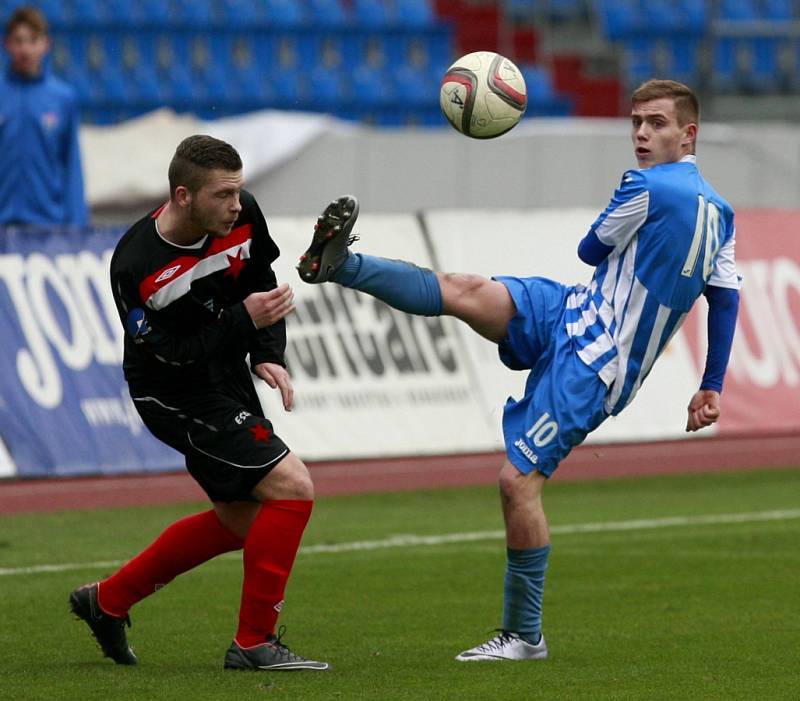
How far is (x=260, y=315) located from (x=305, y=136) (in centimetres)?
885

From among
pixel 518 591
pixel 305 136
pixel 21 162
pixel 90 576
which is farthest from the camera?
pixel 305 136

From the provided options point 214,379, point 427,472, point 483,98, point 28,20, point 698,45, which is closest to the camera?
point 214,379

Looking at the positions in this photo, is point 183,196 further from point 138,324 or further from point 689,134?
point 689,134

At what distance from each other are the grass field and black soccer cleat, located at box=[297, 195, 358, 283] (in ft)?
4.78

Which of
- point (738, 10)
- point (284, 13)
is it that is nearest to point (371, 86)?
point (284, 13)

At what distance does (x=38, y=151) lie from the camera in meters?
11.9

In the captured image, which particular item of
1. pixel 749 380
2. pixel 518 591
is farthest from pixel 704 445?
pixel 518 591

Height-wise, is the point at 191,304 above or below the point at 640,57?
above

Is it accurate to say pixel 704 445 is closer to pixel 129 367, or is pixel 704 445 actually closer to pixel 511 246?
pixel 511 246

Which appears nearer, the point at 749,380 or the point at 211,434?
the point at 211,434

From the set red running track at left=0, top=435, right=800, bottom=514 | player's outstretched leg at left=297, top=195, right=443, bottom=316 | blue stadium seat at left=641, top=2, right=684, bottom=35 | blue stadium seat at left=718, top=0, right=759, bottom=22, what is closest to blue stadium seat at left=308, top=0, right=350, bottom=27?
blue stadium seat at left=641, top=2, right=684, bottom=35

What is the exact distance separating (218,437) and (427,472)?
19.8 ft

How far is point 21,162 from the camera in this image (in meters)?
11.9

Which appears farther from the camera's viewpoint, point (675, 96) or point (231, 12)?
point (231, 12)
